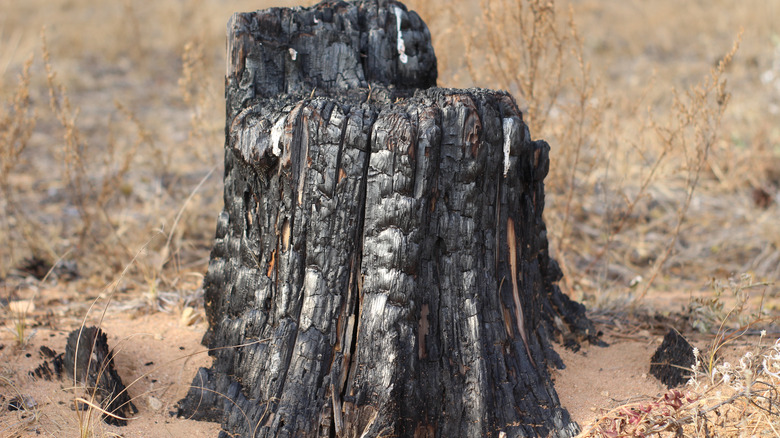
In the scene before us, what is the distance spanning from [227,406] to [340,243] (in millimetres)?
841

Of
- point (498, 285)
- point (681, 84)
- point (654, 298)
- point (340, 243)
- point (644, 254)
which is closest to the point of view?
point (340, 243)

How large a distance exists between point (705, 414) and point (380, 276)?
128 centimetres

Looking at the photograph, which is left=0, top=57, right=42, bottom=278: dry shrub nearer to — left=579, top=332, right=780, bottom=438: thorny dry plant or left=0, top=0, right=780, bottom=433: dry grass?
left=0, top=0, right=780, bottom=433: dry grass

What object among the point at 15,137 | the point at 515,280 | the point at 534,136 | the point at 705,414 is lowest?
the point at 705,414

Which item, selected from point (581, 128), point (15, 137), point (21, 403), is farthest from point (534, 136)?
point (15, 137)

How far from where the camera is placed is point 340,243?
2.22 metres

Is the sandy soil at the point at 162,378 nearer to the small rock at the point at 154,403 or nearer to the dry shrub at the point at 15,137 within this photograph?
the small rock at the point at 154,403

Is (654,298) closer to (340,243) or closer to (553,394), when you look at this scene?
(553,394)

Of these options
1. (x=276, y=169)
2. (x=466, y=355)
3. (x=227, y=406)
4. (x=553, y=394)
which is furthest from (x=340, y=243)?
(x=553, y=394)

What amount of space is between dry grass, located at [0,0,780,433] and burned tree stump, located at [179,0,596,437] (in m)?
0.65

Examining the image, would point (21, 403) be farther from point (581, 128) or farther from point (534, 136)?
point (581, 128)

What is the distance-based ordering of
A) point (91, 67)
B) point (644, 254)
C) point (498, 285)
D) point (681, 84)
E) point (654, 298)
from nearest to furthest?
point (498, 285), point (654, 298), point (644, 254), point (681, 84), point (91, 67)

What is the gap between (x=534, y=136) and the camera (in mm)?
3967

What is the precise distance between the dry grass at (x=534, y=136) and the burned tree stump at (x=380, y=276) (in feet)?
2.12
